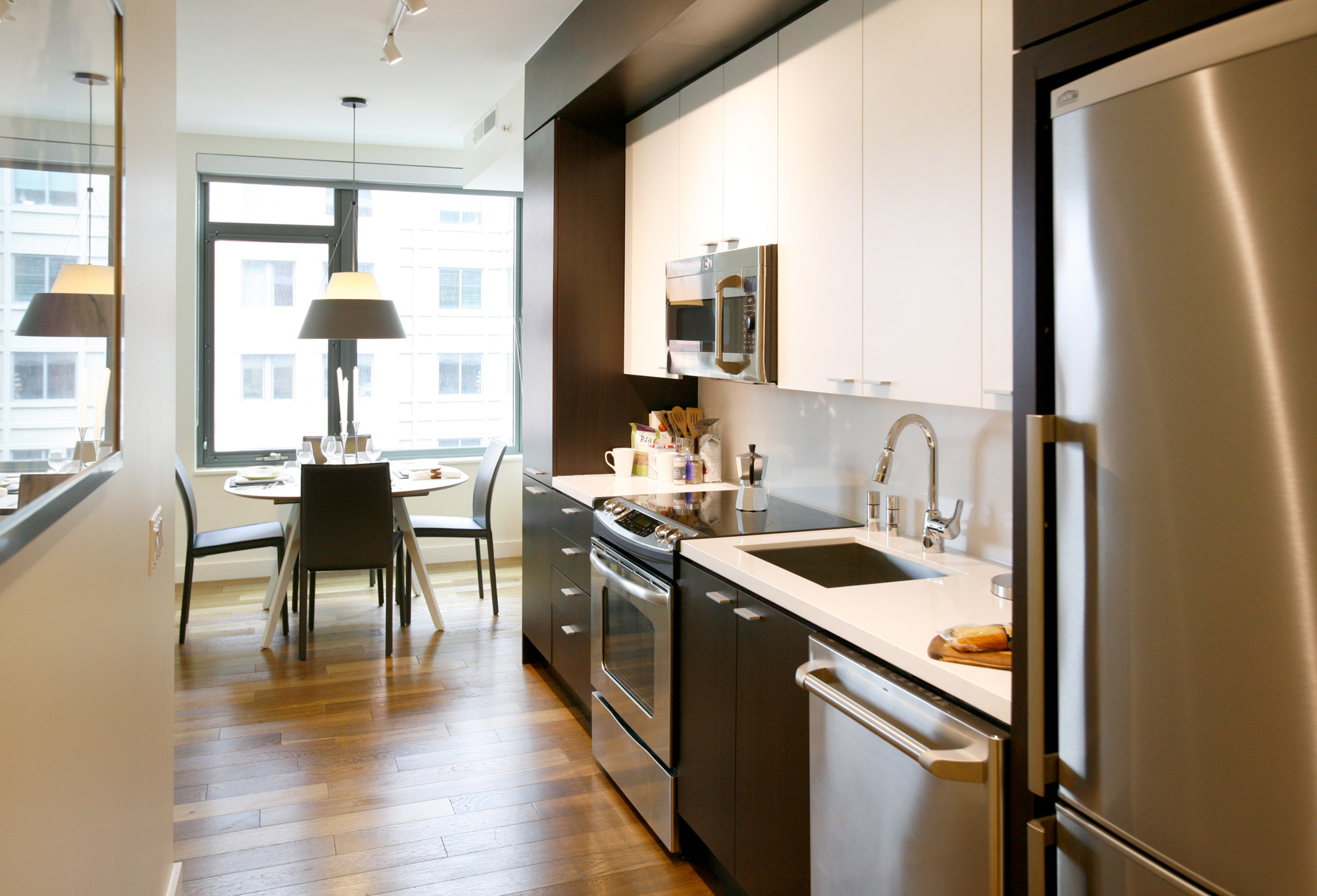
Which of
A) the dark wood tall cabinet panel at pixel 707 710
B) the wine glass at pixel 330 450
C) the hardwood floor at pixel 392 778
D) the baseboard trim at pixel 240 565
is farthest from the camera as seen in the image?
the baseboard trim at pixel 240 565

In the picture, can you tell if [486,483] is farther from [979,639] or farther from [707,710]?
[979,639]

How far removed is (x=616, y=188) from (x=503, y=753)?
7.52 ft

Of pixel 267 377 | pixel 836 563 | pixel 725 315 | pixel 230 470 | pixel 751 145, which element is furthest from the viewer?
pixel 267 377

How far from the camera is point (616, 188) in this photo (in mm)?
3984

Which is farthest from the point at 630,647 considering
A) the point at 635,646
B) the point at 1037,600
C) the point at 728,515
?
the point at 1037,600

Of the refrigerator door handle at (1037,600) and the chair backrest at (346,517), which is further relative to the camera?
the chair backrest at (346,517)

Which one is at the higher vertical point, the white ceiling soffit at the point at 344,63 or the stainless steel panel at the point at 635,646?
the white ceiling soffit at the point at 344,63

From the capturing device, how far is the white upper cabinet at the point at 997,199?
183cm

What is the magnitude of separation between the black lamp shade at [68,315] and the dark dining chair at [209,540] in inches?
149

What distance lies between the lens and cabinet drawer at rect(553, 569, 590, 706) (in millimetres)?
3523

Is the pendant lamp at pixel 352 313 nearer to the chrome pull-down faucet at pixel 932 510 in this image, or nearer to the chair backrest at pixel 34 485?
the chrome pull-down faucet at pixel 932 510

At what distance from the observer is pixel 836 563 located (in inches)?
102

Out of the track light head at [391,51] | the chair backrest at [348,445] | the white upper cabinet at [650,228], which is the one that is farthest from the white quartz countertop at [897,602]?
the chair backrest at [348,445]

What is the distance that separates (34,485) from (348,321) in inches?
154
